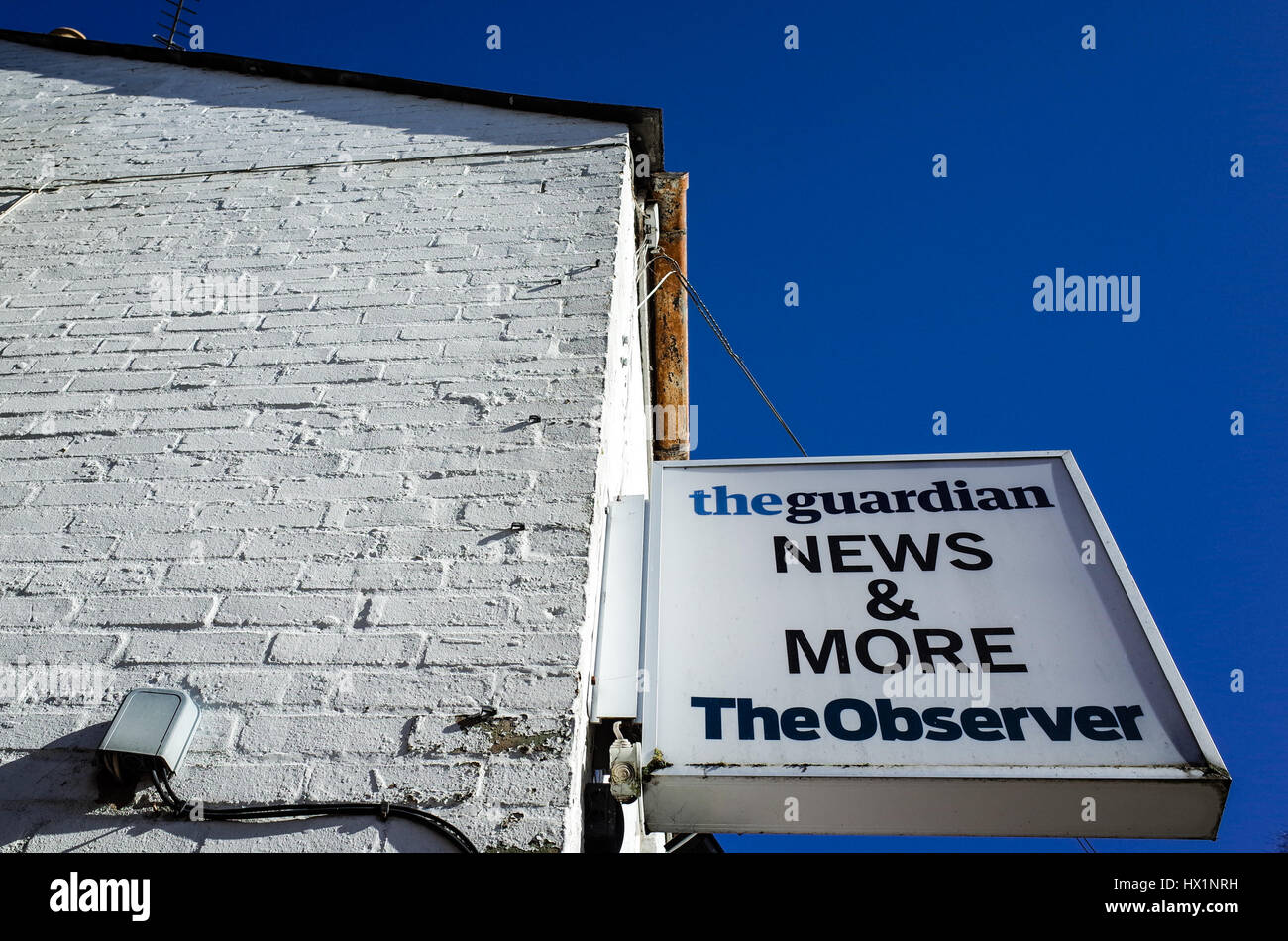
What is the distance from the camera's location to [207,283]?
3049mm

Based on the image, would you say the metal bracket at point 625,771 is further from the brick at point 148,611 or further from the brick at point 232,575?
the brick at point 148,611

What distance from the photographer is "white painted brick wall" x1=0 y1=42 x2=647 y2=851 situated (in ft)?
5.64

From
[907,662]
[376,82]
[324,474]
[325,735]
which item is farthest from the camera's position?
[376,82]

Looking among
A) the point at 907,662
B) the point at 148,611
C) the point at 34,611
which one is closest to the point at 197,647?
the point at 148,611

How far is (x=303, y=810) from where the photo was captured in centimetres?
162

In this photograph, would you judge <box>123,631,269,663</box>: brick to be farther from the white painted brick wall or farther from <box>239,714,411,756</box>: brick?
<box>239,714,411,756</box>: brick

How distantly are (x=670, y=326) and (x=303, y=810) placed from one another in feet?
11.7

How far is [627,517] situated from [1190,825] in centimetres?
144

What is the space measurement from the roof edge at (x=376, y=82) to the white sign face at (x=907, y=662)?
222 centimetres

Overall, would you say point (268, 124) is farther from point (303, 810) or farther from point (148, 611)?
point (303, 810)

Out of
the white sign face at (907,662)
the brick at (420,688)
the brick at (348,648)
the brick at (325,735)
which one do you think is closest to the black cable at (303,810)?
the brick at (325,735)

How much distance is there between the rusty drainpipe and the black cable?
298cm
